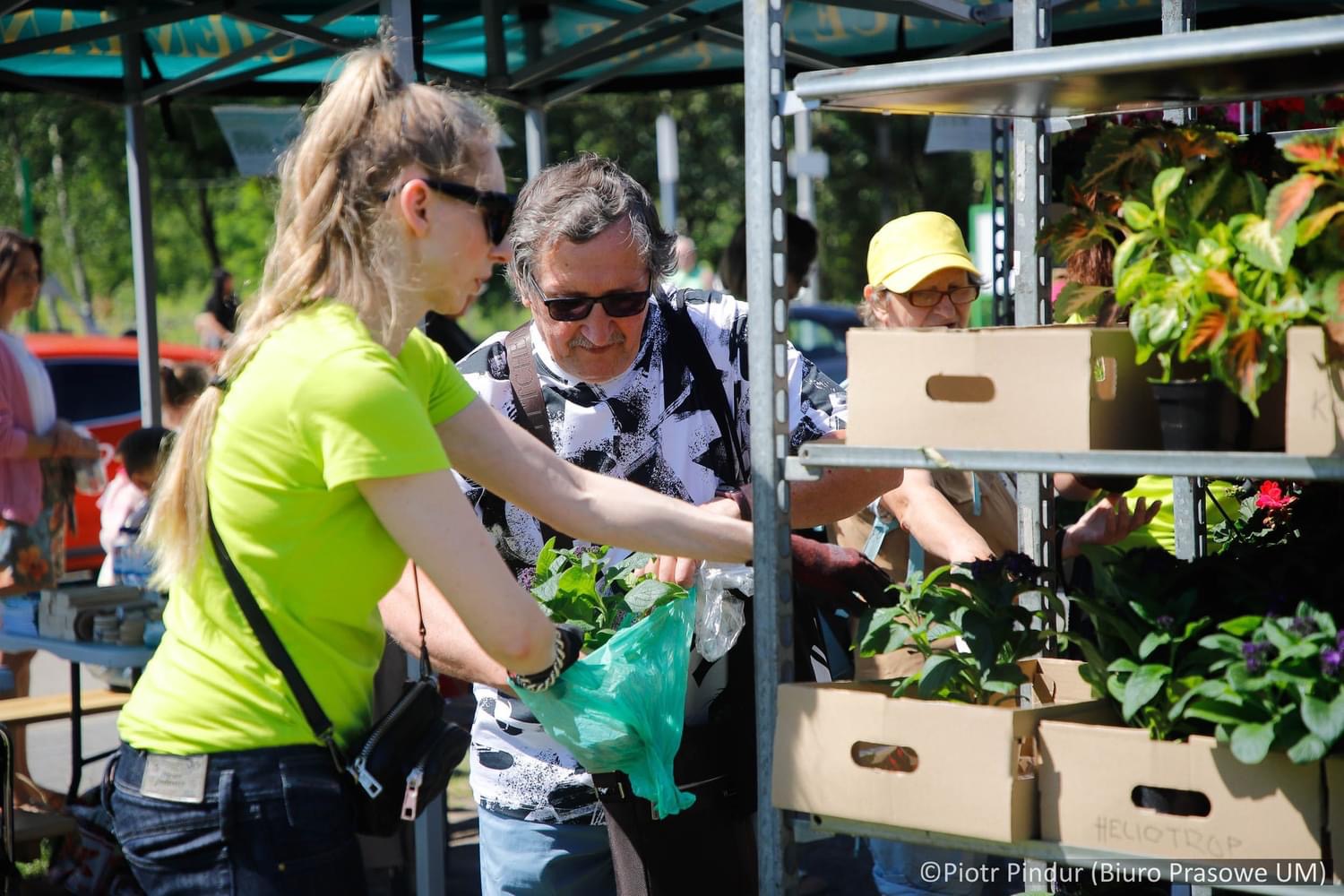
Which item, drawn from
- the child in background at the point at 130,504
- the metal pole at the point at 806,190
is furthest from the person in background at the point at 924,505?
the metal pole at the point at 806,190

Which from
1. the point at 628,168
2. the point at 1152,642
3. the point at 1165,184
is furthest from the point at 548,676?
the point at 628,168

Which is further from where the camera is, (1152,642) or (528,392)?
(528,392)

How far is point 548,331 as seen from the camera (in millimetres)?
2396

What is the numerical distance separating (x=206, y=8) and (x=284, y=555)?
3808 millimetres

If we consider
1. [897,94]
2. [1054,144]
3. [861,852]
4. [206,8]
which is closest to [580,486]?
[897,94]

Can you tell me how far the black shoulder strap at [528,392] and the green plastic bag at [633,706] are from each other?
1.40ft

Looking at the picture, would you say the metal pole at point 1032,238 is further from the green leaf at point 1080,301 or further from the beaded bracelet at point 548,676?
the beaded bracelet at point 548,676

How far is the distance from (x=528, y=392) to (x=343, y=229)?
69 centimetres

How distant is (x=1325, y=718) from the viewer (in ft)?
5.18

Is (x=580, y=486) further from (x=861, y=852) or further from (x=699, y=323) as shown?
(x=861, y=852)

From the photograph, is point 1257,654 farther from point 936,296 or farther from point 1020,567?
point 936,296

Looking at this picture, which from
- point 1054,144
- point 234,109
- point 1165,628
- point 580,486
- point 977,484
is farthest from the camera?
point 234,109

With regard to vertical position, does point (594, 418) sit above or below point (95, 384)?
below

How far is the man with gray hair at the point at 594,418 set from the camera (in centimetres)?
233
